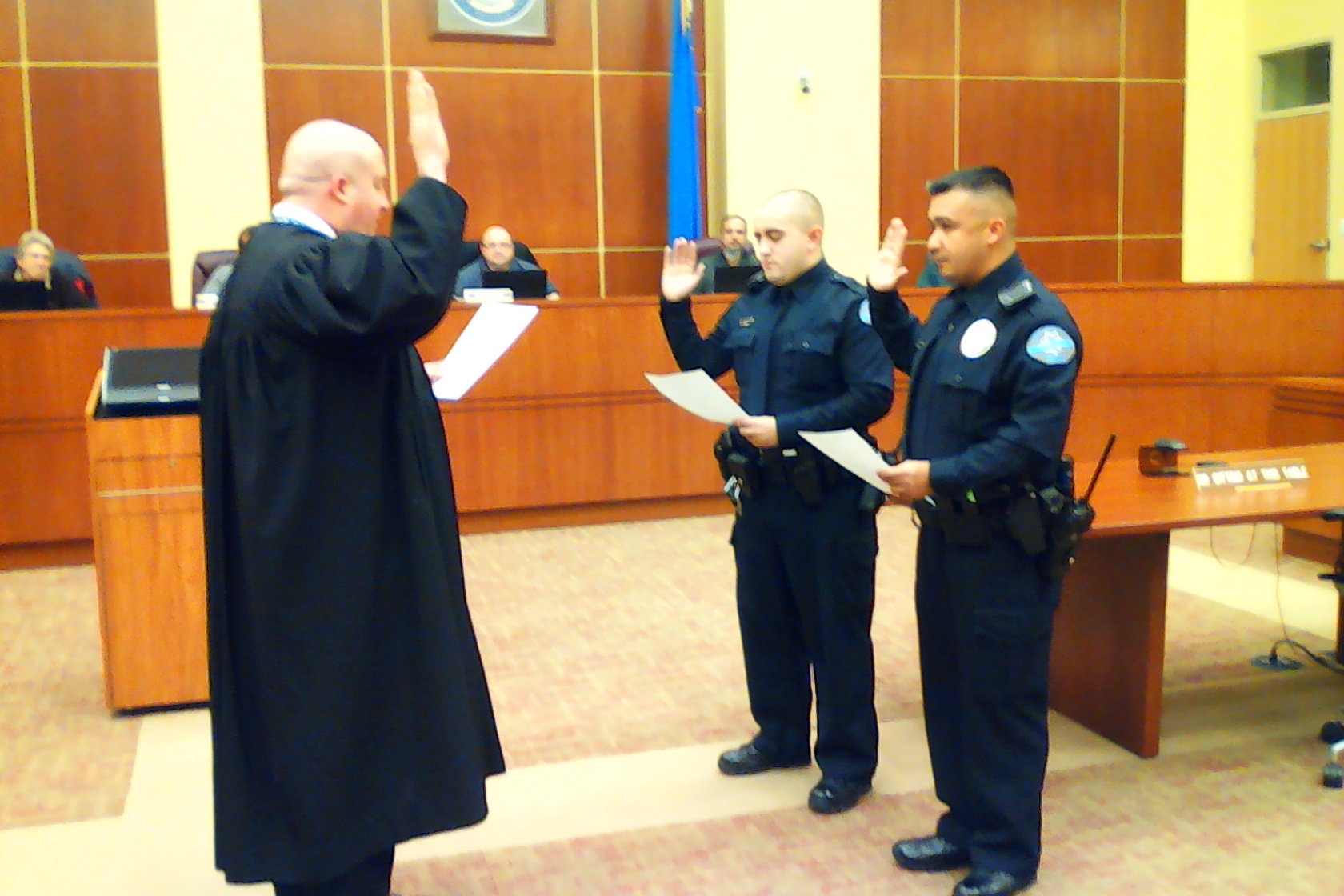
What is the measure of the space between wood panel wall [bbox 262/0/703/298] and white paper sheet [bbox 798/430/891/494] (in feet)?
21.8

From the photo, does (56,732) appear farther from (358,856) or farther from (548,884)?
(358,856)

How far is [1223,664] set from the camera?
4207mm

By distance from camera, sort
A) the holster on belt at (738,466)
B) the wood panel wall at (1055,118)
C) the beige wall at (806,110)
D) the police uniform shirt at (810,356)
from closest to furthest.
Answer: the police uniform shirt at (810,356)
the holster on belt at (738,466)
the beige wall at (806,110)
the wood panel wall at (1055,118)

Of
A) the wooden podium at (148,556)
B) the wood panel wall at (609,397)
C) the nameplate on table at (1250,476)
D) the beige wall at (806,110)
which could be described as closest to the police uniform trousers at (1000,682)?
the nameplate on table at (1250,476)

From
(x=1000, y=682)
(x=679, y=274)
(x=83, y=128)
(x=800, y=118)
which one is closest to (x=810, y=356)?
(x=679, y=274)

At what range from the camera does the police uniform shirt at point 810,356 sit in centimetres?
304

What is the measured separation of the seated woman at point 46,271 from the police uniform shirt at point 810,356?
456 centimetres

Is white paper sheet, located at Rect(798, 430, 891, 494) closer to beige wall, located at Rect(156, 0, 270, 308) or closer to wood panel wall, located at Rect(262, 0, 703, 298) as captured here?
beige wall, located at Rect(156, 0, 270, 308)

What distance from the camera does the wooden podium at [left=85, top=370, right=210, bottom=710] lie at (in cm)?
391

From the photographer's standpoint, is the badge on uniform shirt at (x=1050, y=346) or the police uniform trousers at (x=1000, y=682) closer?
the badge on uniform shirt at (x=1050, y=346)

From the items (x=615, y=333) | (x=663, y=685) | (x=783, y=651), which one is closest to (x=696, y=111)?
(x=615, y=333)

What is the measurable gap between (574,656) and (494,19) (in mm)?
5679

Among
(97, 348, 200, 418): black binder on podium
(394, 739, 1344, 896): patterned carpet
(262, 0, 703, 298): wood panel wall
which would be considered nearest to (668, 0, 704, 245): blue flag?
(262, 0, 703, 298): wood panel wall

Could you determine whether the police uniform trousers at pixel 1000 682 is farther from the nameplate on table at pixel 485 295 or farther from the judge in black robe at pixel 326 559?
the nameplate on table at pixel 485 295
